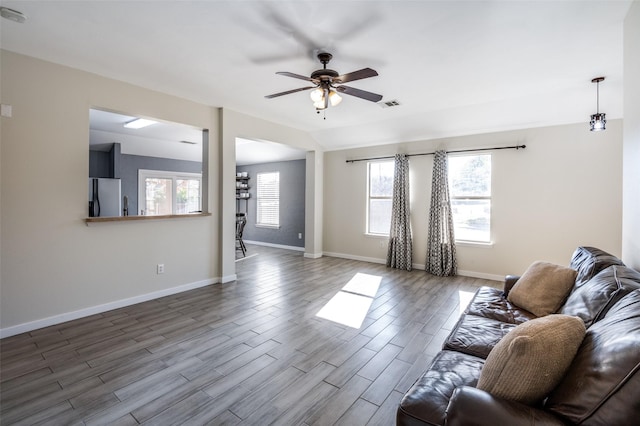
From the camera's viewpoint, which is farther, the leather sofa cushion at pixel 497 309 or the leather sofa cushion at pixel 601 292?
the leather sofa cushion at pixel 497 309

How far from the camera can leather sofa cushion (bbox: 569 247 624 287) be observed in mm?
2064

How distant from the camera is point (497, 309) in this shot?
248cm

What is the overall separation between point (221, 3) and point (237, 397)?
9.22 ft

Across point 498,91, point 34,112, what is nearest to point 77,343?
point 34,112

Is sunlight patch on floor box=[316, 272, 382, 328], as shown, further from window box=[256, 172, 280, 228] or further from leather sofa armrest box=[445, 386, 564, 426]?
window box=[256, 172, 280, 228]

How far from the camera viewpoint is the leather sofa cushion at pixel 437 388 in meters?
1.21

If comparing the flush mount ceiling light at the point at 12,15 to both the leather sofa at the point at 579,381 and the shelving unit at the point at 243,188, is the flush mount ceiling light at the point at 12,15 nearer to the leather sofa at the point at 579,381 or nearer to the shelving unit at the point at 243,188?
the leather sofa at the point at 579,381

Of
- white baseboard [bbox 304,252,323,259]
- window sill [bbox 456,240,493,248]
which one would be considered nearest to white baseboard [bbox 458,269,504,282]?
window sill [bbox 456,240,493,248]

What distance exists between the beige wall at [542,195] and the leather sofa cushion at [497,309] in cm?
254

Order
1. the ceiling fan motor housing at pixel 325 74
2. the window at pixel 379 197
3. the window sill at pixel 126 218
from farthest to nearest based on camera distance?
1. the window at pixel 379 197
2. the window sill at pixel 126 218
3. the ceiling fan motor housing at pixel 325 74

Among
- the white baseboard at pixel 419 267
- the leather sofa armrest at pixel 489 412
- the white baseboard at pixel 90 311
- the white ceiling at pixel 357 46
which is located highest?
the white ceiling at pixel 357 46

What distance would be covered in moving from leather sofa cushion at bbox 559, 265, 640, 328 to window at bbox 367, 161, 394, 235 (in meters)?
4.43

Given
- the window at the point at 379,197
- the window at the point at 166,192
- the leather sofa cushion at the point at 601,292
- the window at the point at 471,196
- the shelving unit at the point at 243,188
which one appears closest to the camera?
the leather sofa cushion at the point at 601,292

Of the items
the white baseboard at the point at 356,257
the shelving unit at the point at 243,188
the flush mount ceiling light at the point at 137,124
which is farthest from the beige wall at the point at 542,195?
the shelving unit at the point at 243,188
